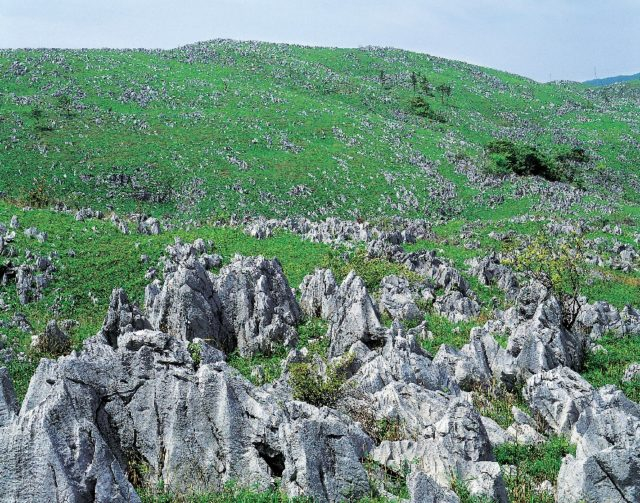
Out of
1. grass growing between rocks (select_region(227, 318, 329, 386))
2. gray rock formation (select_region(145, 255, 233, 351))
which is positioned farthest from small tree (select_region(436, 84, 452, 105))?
gray rock formation (select_region(145, 255, 233, 351))

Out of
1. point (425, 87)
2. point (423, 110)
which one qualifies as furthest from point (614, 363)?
point (425, 87)

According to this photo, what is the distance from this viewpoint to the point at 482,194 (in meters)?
82.8

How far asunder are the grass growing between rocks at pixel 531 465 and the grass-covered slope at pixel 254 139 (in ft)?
194

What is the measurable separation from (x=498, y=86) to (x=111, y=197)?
139354mm

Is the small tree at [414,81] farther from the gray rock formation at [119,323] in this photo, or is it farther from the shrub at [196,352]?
the shrub at [196,352]

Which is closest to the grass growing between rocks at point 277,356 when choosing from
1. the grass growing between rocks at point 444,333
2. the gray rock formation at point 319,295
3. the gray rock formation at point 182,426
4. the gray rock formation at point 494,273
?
the gray rock formation at point 319,295

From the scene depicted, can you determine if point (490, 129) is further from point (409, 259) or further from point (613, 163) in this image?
point (409, 259)

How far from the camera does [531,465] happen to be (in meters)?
12.9

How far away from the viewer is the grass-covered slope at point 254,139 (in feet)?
242

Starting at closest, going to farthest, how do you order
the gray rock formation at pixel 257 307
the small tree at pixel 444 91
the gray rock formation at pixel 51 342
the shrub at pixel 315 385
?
1. the shrub at pixel 315 385
2. the gray rock formation at pixel 51 342
3. the gray rock formation at pixel 257 307
4. the small tree at pixel 444 91

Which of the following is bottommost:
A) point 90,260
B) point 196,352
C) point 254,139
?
point 196,352

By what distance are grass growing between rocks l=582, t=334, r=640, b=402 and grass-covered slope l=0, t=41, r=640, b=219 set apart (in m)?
50.4

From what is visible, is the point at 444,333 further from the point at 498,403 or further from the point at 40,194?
the point at 40,194

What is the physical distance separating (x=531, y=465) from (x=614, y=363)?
12.1 m
